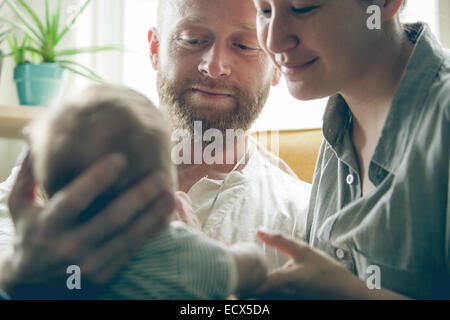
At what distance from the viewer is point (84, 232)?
498 millimetres

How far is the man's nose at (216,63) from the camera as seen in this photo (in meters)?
1.19

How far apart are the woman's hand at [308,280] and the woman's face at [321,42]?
325mm

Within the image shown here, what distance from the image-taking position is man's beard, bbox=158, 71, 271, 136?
1.26 metres

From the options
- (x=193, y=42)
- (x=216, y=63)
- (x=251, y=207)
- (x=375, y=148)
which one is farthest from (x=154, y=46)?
(x=375, y=148)

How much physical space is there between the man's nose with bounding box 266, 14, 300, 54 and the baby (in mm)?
314

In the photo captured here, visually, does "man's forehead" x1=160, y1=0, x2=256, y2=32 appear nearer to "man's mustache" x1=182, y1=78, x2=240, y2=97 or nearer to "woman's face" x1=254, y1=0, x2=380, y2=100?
"man's mustache" x1=182, y1=78, x2=240, y2=97

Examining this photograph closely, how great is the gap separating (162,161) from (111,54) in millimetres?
1885

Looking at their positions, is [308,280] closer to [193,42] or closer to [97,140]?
[97,140]

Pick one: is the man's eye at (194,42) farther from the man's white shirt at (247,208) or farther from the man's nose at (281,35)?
the man's nose at (281,35)

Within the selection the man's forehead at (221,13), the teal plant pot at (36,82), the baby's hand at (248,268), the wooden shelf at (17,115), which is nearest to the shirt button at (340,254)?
the baby's hand at (248,268)

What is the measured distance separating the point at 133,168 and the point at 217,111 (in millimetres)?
759
